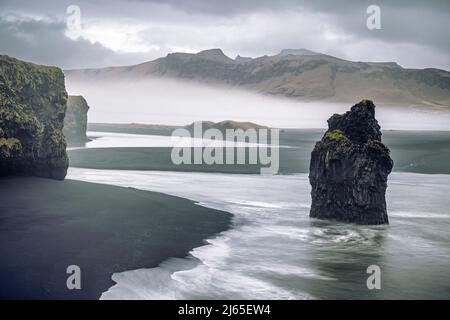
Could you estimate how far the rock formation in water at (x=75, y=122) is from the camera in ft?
580

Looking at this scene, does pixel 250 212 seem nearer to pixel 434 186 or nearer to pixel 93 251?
pixel 93 251

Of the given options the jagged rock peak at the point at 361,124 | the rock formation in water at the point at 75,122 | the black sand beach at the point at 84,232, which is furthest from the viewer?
the rock formation in water at the point at 75,122

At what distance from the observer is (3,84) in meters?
66.4

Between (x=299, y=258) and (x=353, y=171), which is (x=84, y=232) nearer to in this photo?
(x=299, y=258)

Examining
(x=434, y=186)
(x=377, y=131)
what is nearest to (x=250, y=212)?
(x=377, y=131)

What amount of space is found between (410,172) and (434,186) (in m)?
24.8

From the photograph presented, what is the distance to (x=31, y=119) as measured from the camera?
67.6 m

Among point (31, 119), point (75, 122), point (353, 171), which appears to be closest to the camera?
point (353, 171)

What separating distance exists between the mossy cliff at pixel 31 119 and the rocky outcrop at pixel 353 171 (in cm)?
3055

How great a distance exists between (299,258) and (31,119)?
3808 cm
